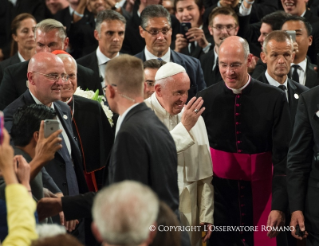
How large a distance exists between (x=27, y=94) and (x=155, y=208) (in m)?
2.85

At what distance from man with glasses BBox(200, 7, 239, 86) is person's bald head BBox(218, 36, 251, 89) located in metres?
1.92

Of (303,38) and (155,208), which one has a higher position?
(303,38)

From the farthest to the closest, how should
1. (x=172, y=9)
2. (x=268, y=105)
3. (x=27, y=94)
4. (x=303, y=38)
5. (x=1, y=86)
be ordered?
(x=172, y=9)
(x=303, y=38)
(x=1, y=86)
(x=268, y=105)
(x=27, y=94)

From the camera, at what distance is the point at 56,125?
151 inches

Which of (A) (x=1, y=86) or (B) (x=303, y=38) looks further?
(B) (x=303, y=38)

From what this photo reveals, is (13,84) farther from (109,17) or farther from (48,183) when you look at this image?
(48,183)

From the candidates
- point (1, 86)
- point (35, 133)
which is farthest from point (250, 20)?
point (35, 133)

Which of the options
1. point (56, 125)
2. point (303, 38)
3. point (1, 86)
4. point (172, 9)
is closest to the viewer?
point (56, 125)

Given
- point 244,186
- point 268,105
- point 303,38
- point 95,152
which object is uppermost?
point 303,38

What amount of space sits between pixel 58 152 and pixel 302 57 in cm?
349

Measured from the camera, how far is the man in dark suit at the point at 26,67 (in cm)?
605

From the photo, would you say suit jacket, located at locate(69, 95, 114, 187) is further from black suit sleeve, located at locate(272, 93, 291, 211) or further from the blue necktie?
black suit sleeve, located at locate(272, 93, 291, 211)

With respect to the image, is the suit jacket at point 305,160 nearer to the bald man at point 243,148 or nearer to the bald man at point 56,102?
the bald man at point 243,148

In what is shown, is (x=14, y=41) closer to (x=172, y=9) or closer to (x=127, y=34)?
(x=127, y=34)
